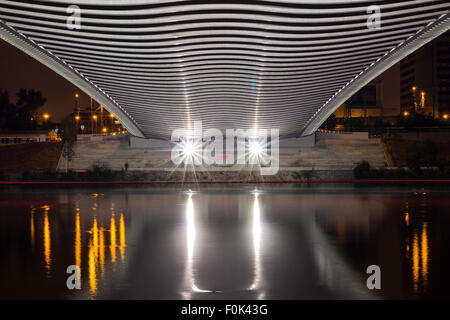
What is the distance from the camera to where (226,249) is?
8.64m

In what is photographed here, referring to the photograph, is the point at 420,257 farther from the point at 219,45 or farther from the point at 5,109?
the point at 5,109

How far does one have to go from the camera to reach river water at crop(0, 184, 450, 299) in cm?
616

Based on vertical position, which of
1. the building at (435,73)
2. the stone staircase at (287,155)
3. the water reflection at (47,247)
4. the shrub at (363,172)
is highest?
the building at (435,73)

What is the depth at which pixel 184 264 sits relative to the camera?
7.52 metres

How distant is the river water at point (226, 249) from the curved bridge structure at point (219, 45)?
686 centimetres

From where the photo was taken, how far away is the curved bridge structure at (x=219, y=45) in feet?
56.7

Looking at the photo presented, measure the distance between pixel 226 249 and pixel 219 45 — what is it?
1358 cm

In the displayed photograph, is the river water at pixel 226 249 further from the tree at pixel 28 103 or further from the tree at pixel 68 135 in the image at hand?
the tree at pixel 28 103

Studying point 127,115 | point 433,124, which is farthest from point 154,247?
point 433,124

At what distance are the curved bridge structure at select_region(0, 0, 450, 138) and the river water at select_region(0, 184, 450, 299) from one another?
6.86 meters

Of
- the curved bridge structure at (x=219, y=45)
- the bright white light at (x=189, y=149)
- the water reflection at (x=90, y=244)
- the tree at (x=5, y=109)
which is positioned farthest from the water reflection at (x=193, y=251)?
the tree at (x=5, y=109)

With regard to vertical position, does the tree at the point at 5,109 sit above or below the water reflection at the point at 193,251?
above

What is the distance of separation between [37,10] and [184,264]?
13527mm
